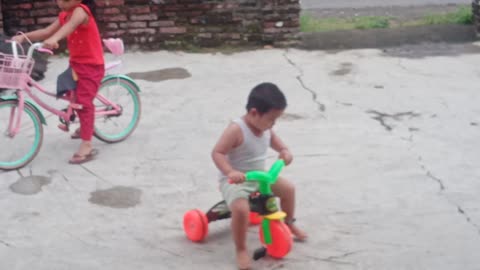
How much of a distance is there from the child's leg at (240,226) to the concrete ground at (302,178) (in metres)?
0.09

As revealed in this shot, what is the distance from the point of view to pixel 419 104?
22.9 ft

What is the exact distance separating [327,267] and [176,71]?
14.7ft

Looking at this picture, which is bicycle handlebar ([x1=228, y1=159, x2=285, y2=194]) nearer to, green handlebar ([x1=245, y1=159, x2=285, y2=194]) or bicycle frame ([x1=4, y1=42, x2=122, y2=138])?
green handlebar ([x1=245, y1=159, x2=285, y2=194])

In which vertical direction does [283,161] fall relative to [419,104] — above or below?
above

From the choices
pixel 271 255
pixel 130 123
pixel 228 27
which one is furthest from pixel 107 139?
pixel 228 27

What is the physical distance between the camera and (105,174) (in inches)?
216

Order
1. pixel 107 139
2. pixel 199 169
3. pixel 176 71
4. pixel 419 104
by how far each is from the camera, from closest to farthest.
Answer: pixel 199 169
pixel 107 139
pixel 419 104
pixel 176 71

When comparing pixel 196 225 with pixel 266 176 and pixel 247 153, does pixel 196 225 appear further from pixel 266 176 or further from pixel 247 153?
pixel 266 176

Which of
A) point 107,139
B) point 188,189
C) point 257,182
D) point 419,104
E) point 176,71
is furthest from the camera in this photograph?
point 176,71

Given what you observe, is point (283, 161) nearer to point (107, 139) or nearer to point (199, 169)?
point (199, 169)

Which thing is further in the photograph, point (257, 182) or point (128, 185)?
point (128, 185)

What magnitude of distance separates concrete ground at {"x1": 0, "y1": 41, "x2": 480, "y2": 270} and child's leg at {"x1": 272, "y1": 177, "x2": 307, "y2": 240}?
9 centimetres

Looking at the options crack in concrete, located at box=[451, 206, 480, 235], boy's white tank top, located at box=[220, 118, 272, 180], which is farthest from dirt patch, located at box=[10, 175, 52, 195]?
crack in concrete, located at box=[451, 206, 480, 235]

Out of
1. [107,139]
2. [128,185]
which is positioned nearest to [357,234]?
[128,185]
